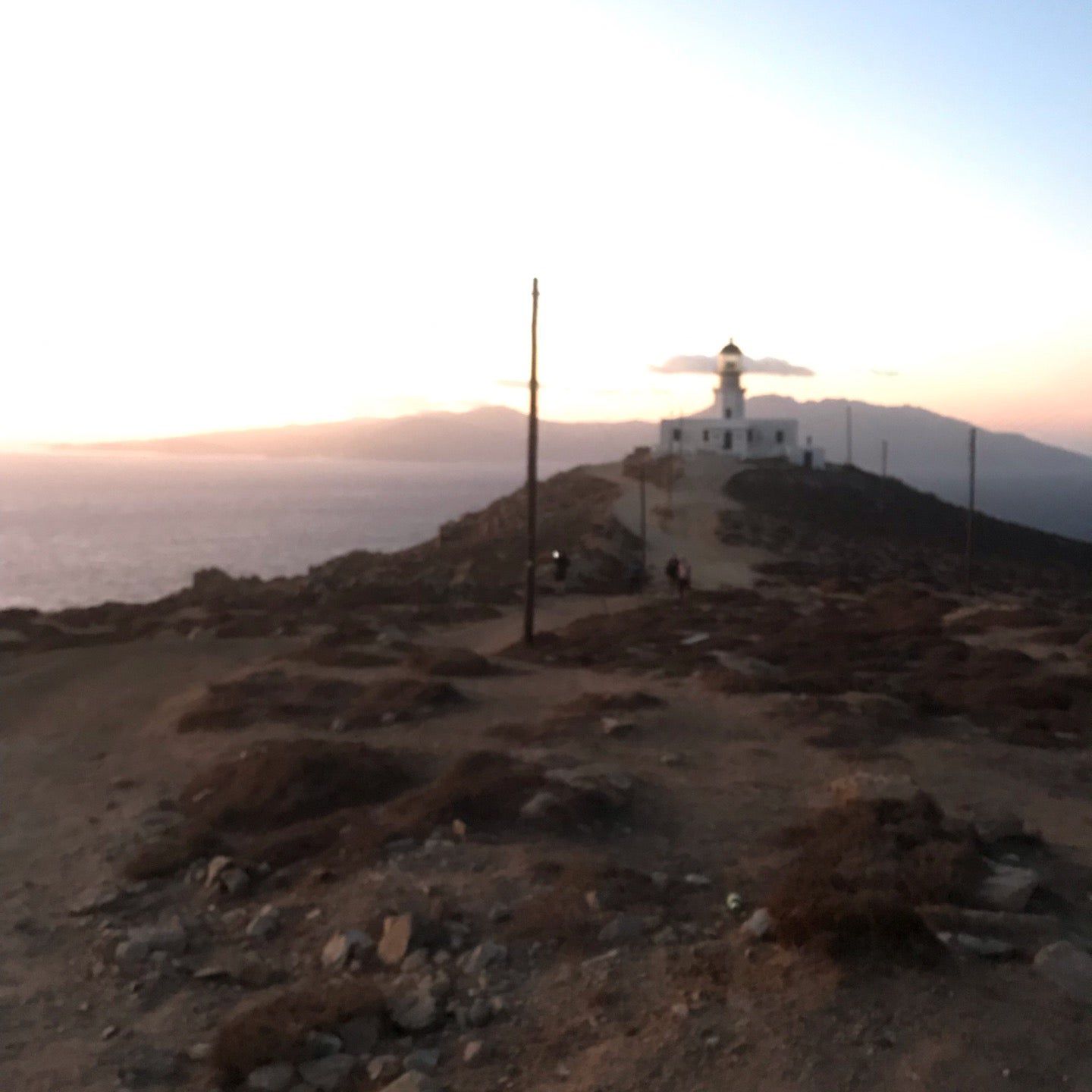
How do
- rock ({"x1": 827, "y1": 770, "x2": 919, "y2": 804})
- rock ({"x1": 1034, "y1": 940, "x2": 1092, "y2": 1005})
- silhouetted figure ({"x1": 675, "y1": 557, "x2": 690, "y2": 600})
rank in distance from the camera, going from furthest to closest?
silhouetted figure ({"x1": 675, "y1": 557, "x2": 690, "y2": 600}), rock ({"x1": 827, "y1": 770, "x2": 919, "y2": 804}), rock ({"x1": 1034, "y1": 940, "x2": 1092, "y2": 1005})

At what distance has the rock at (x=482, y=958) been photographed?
7309 mm

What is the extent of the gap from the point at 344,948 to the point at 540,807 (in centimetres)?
304

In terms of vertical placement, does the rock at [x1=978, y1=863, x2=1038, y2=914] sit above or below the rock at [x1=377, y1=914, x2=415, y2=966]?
above

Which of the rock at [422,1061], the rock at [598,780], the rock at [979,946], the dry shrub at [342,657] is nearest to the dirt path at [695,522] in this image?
the dry shrub at [342,657]

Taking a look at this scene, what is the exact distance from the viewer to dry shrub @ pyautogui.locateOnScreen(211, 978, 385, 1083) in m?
6.18

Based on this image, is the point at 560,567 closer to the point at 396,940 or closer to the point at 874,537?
the point at 396,940

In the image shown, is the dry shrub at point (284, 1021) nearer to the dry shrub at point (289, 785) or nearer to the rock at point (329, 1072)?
the rock at point (329, 1072)

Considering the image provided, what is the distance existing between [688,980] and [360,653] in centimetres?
1540

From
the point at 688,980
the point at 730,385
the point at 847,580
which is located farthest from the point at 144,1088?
the point at 730,385

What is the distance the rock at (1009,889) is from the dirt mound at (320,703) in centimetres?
932

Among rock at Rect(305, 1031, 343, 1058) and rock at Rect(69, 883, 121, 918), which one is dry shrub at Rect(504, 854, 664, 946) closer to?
rock at Rect(305, 1031, 343, 1058)

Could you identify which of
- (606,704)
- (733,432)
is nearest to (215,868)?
(606,704)

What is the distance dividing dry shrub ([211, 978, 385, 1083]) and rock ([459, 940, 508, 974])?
26.0 inches

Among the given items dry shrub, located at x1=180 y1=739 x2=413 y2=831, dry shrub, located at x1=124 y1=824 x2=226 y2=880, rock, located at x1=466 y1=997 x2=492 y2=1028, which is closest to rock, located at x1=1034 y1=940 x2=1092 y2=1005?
rock, located at x1=466 y1=997 x2=492 y2=1028
